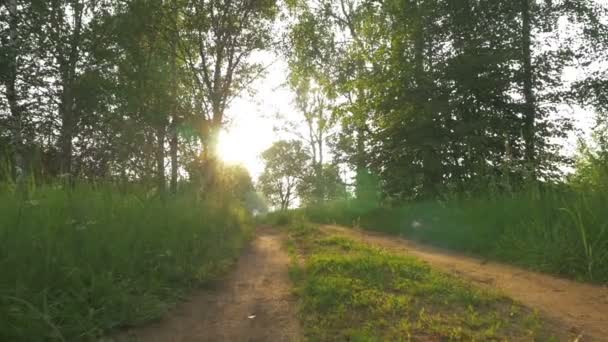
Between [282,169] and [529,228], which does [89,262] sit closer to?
[529,228]

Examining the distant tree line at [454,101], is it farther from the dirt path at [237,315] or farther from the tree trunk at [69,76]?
the tree trunk at [69,76]

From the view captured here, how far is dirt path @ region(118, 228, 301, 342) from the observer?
316 centimetres

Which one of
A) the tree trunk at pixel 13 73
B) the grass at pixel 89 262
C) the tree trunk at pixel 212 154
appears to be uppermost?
the tree trunk at pixel 13 73

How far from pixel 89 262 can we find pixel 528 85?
13314 millimetres

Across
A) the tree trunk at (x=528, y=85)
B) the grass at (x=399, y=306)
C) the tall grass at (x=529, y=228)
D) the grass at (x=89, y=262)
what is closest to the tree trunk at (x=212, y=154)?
A: the tall grass at (x=529, y=228)

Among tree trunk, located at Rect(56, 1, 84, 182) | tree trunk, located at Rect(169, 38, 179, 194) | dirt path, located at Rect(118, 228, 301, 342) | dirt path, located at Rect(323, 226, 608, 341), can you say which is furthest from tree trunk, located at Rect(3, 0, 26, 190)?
dirt path, located at Rect(323, 226, 608, 341)

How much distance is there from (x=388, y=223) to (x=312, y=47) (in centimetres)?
1403

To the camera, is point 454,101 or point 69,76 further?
point 69,76

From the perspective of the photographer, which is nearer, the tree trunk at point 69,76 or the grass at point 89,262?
the grass at point 89,262

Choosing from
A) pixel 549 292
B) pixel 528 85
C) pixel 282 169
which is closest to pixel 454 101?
pixel 528 85

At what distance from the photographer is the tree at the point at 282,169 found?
199 feet

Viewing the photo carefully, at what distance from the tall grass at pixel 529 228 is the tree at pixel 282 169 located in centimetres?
4910

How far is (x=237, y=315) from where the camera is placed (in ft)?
12.2

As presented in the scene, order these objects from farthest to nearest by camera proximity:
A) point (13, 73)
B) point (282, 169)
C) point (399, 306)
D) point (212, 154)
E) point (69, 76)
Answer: point (282, 169) < point (212, 154) < point (69, 76) < point (13, 73) < point (399, 306)
